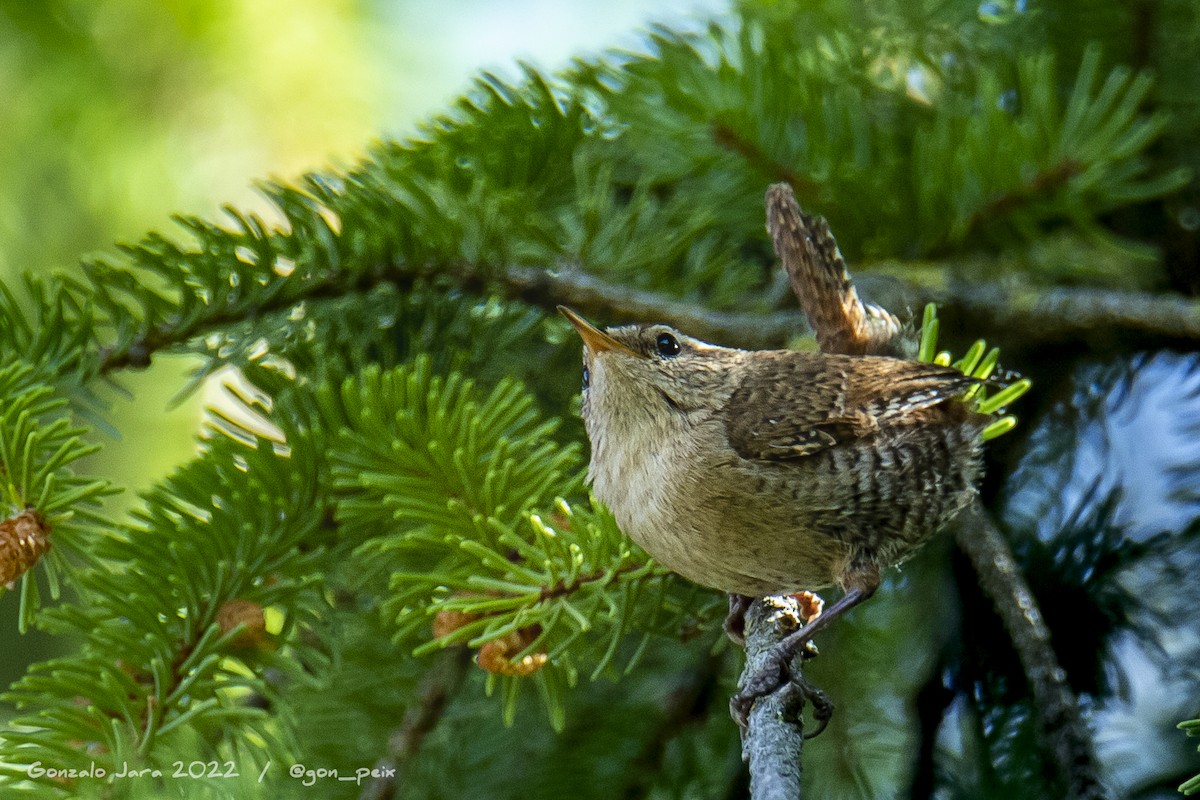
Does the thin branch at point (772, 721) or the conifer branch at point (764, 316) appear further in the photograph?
the conifer branch at point (764, 316)

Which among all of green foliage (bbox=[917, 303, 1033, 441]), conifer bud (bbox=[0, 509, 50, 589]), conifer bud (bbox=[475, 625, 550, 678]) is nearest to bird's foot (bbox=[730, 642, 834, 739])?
conifer bud (bbox=[475, 625, 550, 678])

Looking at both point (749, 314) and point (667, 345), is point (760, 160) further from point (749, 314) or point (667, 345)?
point (667, 345)

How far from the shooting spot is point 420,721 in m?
1.94

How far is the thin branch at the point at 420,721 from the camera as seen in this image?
1833 mm

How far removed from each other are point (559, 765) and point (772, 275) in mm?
1201

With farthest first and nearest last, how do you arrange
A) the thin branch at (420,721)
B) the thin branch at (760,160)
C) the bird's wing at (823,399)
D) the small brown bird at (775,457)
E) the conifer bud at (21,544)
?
the thin branch at (760,160) < the bird's wing at (823,399) < the small brown bird at (775,457) < the thin branch at (420,721) < the conifer bud at (21,544)

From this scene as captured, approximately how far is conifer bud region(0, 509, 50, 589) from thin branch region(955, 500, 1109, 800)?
142 centimetres

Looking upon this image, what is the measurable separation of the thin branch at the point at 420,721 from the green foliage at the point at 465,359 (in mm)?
37

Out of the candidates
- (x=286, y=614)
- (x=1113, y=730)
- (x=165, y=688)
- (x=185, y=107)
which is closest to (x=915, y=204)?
(x=1113, y=730)

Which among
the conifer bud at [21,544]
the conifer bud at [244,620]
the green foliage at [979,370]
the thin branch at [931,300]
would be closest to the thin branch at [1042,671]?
the green foliage at [979,370]

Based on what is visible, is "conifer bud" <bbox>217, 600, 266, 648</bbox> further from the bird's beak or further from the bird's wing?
the bird's wing

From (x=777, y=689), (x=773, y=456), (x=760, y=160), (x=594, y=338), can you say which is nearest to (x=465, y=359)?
(x=594, y=338)

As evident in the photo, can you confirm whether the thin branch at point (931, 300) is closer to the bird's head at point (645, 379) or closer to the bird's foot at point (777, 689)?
the bird's head at point (645, 379)

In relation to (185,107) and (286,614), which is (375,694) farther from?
(185,107)
